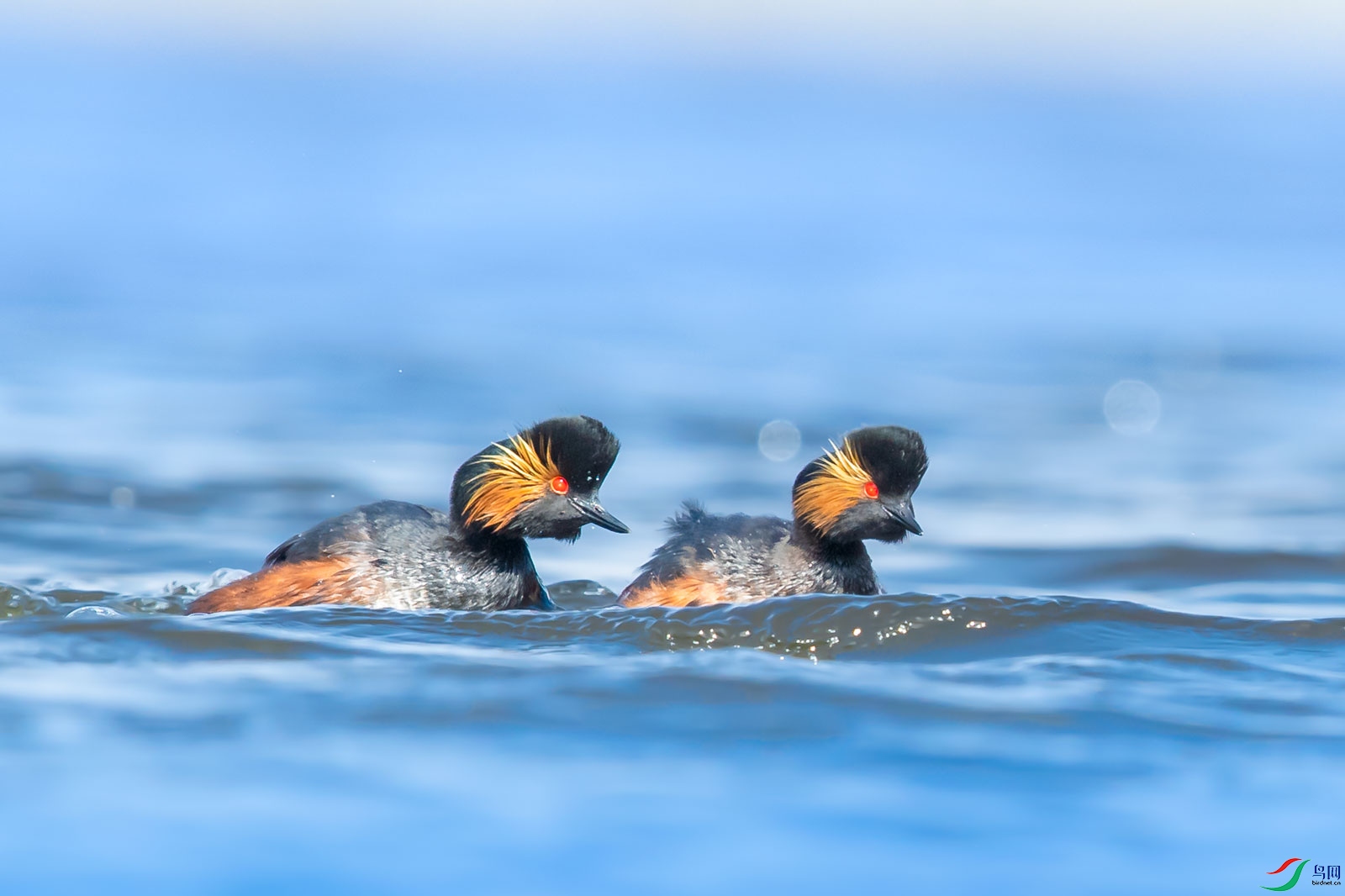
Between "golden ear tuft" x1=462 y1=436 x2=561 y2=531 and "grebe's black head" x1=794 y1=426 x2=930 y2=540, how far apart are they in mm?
1551

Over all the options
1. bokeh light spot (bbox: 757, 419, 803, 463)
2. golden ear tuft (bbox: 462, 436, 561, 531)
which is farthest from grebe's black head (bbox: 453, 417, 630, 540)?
bokeh light spot (bbox: 757, 419, 803, 463)

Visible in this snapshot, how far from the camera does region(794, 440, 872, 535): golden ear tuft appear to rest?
414 inches

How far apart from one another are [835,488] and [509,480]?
1.89m

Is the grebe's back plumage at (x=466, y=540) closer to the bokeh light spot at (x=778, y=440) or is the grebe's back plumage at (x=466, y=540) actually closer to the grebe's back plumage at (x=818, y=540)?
the grebe's back plumage at (x=818, y=540)

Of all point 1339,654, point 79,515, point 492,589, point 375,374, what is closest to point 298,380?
point 375,374

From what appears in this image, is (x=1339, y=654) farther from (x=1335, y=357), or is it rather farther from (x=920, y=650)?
(x=1335, y=357)

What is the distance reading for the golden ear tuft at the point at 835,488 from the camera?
10.5 meters

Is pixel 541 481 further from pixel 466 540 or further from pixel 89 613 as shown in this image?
pixel 89 613

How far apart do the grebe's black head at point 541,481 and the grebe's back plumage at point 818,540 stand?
0.48 metres

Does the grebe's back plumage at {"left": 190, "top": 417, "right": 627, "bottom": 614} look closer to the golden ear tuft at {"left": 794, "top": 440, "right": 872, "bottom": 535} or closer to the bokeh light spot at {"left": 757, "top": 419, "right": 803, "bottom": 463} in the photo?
the golden ear tuft at {"left": 794, "top": 440, "right": 872, "bottom": 535}

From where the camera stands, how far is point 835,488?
1056 cm

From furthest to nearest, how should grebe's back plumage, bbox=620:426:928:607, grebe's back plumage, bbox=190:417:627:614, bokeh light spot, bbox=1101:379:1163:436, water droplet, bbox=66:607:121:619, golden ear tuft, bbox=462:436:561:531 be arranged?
1. bokeh light spot, bbox=1101:379:1163:436
2. grebe's back plumage, bbox=620:426:928:607
3. golden ear tuft, bbox=462:436:561:531
4. grebe's back plumage, bbox=190:417:627:614
5. water droplet, bbox=66:607:121:619

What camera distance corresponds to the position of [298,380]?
57.5 feet

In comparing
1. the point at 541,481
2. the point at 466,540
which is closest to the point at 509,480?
the point at 541,481
